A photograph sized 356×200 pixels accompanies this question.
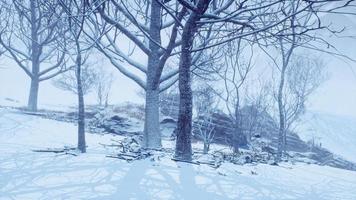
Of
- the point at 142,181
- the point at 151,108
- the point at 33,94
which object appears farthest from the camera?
the point at 33,94

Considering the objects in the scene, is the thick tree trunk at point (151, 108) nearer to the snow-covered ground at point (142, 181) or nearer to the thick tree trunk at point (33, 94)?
the snow-covered ground at point (142, 181)

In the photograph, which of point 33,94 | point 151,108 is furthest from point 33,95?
point 151,108

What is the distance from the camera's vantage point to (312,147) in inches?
977

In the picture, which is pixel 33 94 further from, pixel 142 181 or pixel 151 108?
pixel 142 181

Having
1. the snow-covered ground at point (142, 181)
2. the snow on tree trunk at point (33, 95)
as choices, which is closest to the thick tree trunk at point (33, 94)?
the snow on tree trunk at point (33, 95)

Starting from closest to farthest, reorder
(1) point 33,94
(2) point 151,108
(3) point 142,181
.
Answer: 1. (3) point 142,181
2. (2) point 151,108
3. (1) point 33,94

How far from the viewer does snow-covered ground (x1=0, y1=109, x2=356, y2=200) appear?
3061 millimetres

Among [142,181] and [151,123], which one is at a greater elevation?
[151,123]

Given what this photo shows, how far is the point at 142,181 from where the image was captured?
3.51 m

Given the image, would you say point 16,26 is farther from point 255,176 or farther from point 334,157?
point 334,157

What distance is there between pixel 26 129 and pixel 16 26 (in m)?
9.45

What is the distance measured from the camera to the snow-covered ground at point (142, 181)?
10.0ft

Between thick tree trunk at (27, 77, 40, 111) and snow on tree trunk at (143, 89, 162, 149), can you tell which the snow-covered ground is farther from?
thick tree trunk at (27, 77, 40, 111)

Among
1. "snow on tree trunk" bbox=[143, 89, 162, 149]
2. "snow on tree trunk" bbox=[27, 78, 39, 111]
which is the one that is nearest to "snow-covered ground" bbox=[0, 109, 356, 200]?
"snow on tree trunk" bbox=[143, 89, 162, 149]
